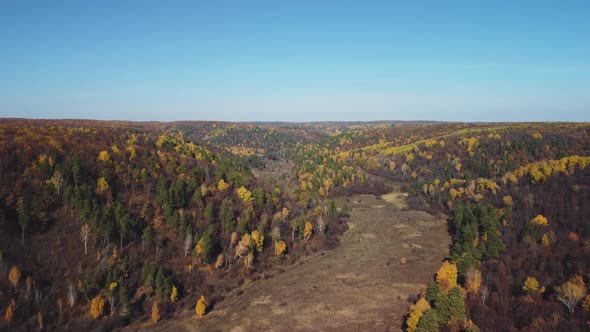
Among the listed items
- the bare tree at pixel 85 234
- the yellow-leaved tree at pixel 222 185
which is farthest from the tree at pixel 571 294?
the bare tree at pixel 85 234

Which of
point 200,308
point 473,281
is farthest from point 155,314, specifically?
point 473,281

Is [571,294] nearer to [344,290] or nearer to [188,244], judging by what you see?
[344,290]

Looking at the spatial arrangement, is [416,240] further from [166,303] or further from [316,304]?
[166,303]

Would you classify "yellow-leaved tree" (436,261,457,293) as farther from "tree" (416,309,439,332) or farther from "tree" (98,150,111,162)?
"tree" (98,150,111,162)

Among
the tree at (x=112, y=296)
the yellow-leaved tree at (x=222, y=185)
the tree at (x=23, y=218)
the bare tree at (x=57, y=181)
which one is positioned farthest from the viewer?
the yellow-leaved tree at (x=222, y=185)

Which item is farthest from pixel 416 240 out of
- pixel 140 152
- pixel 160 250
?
pixel 140 152

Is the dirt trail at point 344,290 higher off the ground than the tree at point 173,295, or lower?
lower

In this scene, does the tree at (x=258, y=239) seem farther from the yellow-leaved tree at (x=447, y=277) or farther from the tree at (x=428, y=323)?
the tree at (x=428, y=323)
